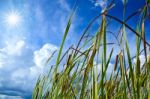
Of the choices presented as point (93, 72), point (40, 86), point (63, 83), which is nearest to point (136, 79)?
point (93, 72)

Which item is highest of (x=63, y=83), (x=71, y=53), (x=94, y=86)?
(x=71, y=53)

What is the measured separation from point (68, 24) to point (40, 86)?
109cm

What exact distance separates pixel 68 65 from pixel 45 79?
2.88 ft

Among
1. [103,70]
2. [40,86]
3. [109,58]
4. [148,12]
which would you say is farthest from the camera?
[40,86]

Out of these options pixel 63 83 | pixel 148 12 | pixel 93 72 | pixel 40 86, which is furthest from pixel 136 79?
pixel 40 86

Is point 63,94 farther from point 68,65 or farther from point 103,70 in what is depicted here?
point 103,70

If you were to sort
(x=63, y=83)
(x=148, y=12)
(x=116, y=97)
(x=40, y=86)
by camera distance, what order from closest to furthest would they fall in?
(x=148, y=12) < (x=63, y=83) < (x=116, y=97) < (x=40, y=86)

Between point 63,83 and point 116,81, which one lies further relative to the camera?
point 116,81

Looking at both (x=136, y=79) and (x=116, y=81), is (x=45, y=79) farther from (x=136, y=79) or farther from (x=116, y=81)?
(x=136, y=79)

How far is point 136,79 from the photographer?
1282 millimetres

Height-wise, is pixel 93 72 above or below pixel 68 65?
below

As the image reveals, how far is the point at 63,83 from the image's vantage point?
5.47 ft

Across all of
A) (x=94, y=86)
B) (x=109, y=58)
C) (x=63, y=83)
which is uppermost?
(x=109, y=58)

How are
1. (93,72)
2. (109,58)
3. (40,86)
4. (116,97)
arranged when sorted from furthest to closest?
(40,86) < (116,97) < (109,58) < (93,72)
